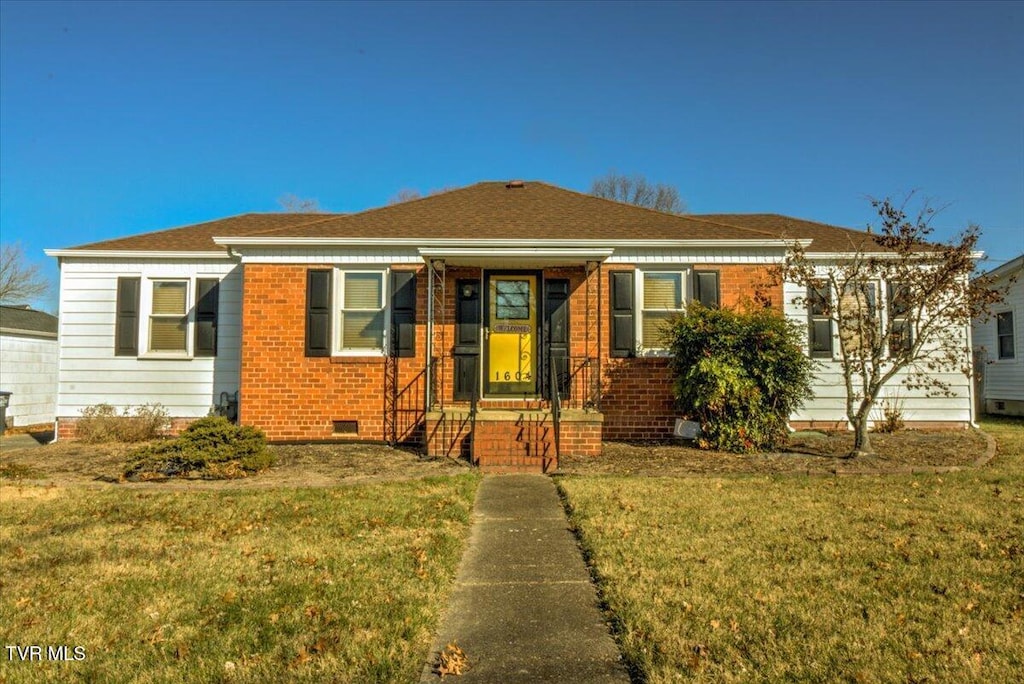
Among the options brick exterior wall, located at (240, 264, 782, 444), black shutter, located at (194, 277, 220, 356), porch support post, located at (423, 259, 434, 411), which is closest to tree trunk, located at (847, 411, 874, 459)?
brick exterior wall, located at (240, 264, 782, 444)

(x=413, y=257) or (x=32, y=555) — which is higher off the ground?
(x=413, y=257)

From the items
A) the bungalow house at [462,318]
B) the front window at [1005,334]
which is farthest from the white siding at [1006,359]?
the bungalow house at [462,318]

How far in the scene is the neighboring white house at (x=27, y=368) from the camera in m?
15.6

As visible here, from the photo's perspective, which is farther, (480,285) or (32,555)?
(480,285)

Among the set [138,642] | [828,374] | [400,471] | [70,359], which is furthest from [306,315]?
[828,374]

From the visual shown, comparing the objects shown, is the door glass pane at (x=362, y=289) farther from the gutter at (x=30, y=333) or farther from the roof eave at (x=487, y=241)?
the gutter at (x=30, y=333)

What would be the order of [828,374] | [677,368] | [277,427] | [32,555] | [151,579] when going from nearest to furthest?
[151,579]
[32,555]
[677,368]
[277,427]
[828,374]

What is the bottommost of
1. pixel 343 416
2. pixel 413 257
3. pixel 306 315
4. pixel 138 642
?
pixel 138 642

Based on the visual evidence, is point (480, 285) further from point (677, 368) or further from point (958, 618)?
point (958, 618)

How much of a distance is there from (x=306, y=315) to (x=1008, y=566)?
30.9 feet

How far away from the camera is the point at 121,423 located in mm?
11039

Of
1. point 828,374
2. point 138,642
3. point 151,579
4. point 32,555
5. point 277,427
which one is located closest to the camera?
point 138,642

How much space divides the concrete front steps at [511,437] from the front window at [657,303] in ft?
7.23

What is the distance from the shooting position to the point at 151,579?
4.22 meters
